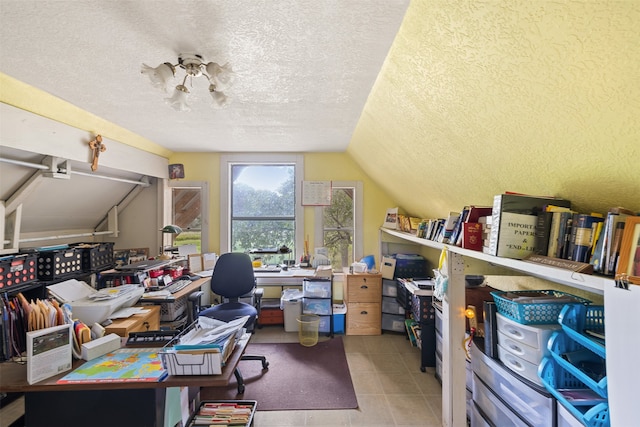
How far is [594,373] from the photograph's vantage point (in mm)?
1160

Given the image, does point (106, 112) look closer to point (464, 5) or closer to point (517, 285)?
point (464, 5)

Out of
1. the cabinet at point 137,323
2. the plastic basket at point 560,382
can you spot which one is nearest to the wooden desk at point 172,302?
the cabinet at point 137,323

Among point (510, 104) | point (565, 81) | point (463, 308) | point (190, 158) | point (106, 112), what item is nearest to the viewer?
point (565, 81)

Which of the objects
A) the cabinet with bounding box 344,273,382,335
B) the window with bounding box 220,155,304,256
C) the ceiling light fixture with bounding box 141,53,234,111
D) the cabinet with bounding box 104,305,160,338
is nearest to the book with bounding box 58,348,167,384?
the cabinet with bounding box 104,305,160,338

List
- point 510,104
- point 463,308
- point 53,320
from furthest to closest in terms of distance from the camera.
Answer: point 463,308, point 53,320, point 510,104

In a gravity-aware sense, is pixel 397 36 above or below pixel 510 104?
above

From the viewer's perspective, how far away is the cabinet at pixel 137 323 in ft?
6.69

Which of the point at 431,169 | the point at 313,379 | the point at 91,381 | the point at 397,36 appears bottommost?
the point at 313,379

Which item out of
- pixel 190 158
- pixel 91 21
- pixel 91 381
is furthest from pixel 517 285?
pixel 190 158

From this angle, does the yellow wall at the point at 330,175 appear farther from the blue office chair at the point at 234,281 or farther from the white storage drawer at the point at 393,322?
the blue office chair at the point at 234,281

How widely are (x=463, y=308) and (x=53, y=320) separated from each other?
99.8 inches

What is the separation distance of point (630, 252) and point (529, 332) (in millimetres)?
633

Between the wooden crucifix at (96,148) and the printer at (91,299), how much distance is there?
3.65 ft

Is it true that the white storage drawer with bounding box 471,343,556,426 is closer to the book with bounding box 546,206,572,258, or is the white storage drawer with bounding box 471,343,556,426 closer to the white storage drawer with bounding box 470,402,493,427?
the white storage drawer with bounding box 470,402,493,427
